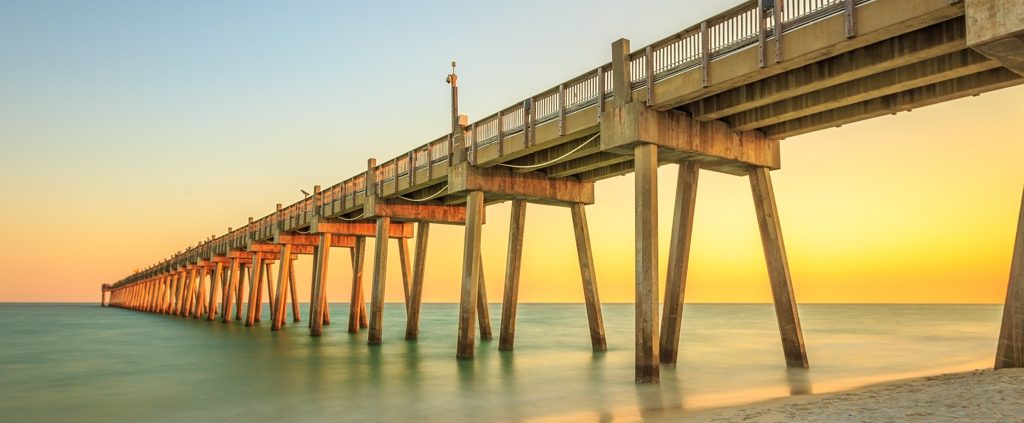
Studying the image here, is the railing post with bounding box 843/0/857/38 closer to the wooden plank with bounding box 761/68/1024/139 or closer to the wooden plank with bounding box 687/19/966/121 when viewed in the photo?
the wooden plank with bounding box 687/19/966/121

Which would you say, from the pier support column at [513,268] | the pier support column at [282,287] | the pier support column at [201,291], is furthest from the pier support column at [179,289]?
the pier support column at [513,268]

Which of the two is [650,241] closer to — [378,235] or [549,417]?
[549,417]

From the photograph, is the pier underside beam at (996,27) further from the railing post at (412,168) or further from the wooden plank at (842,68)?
the railing post at (412,168)

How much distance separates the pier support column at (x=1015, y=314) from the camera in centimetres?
1244

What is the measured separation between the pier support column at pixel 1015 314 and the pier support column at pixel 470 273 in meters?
14.2

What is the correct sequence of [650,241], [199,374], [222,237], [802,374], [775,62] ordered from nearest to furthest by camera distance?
[775,62]
[650,241]
[802,374]
[199,374]
[222,237]

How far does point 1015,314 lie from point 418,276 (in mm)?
21208

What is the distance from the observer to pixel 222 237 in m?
57.5

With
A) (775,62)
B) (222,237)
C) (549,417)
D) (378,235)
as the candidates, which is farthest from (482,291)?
(222,237)

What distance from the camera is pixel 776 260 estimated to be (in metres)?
18.4

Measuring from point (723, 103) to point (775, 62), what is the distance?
11.0ft

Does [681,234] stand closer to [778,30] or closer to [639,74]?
[639,74]

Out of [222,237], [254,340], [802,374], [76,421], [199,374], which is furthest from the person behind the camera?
[222,237]

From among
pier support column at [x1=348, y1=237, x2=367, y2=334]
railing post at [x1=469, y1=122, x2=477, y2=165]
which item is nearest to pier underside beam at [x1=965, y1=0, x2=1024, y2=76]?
railing post at [x1=469, y1=122, x2=477, y2=165]
